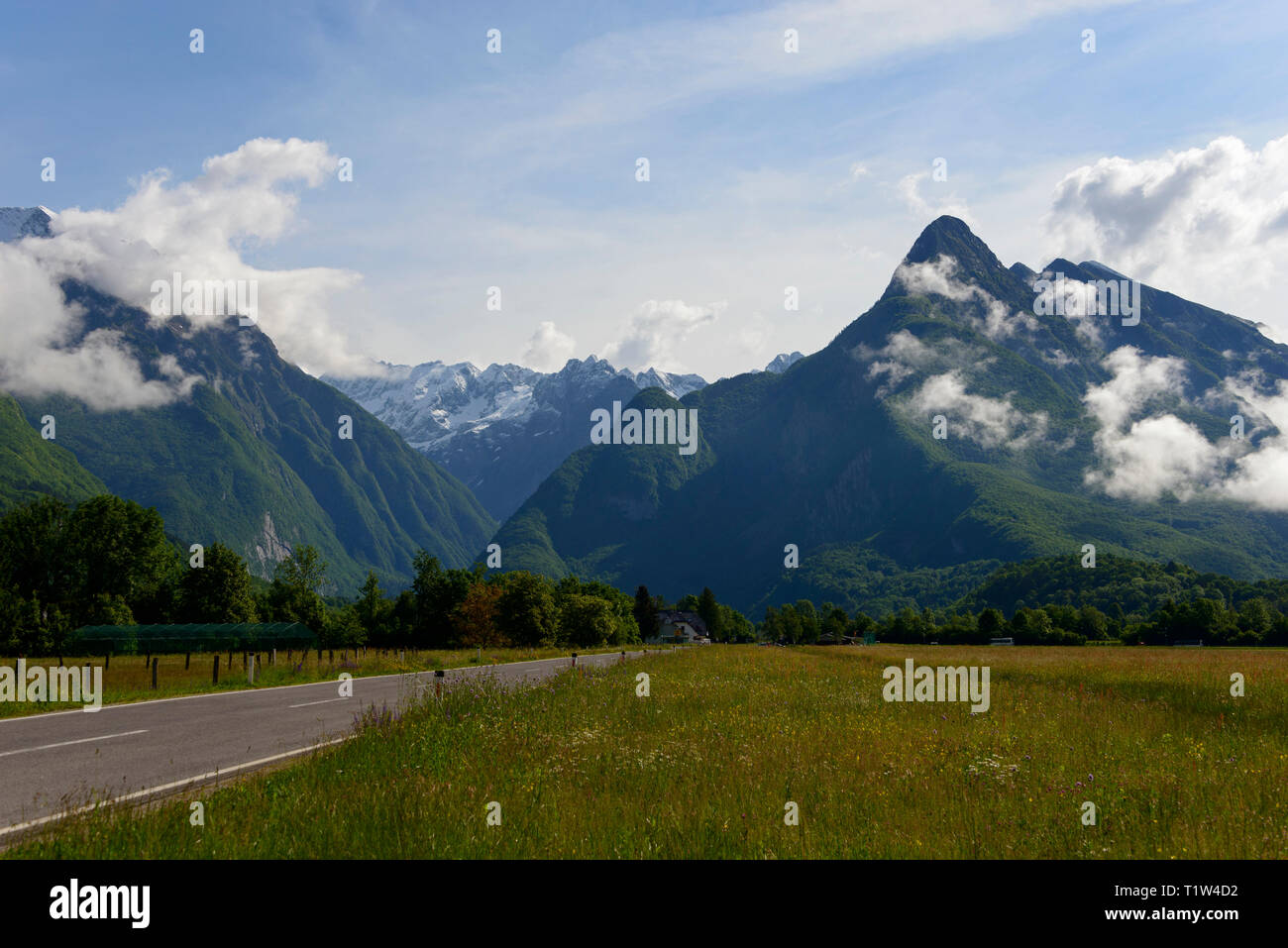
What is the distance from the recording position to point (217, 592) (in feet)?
367

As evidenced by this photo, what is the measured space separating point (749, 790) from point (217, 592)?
393 feet

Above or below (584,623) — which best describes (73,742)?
above

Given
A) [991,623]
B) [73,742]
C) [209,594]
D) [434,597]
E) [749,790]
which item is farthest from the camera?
[991,623]

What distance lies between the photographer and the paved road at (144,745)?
10.8m

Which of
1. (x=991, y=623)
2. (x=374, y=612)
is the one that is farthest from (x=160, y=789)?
(x=991, y=623)

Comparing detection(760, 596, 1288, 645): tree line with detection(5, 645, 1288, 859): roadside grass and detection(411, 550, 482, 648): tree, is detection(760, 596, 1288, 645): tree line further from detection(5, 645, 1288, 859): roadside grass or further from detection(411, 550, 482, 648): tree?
detection(5, 645, 1288, 859): roadside grass

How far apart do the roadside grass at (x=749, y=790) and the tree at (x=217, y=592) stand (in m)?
109

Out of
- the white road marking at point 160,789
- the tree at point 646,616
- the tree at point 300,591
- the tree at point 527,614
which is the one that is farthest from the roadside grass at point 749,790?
the tree at point 646,616

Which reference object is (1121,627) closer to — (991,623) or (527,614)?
(991,623)

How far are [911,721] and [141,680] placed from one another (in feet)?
116

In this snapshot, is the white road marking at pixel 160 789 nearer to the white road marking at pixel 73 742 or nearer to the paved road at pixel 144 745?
the paved road at pixel 144 745
